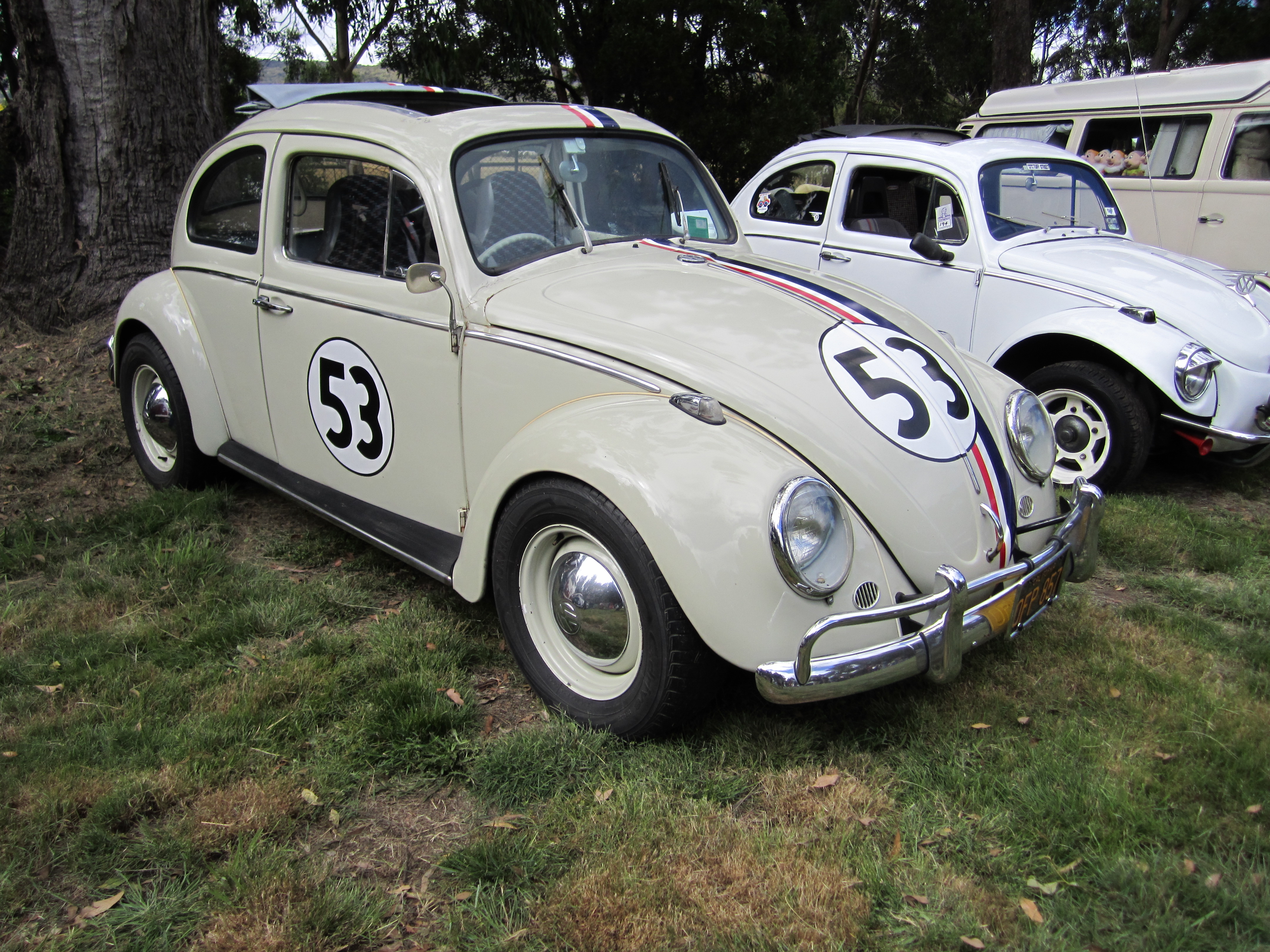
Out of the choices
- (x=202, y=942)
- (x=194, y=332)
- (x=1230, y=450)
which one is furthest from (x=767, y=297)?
(x=1230, y=450)

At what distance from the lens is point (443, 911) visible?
226cm

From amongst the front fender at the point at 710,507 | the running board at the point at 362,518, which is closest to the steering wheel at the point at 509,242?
the front fender at the point at 710,507

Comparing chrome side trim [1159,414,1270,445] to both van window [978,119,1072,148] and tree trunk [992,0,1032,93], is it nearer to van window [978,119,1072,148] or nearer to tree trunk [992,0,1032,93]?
van window [978,119,1072,148]

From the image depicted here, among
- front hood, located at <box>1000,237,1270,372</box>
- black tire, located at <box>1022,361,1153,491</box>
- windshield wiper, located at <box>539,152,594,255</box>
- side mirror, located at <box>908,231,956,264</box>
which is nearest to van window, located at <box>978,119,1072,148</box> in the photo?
front hood, located at <box>1000,237,1270,372</box>

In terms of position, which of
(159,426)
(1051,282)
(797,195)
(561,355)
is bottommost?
(159,426)

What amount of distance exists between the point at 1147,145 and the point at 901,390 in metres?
6.67

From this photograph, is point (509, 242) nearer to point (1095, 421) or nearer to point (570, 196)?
point (570, 196)

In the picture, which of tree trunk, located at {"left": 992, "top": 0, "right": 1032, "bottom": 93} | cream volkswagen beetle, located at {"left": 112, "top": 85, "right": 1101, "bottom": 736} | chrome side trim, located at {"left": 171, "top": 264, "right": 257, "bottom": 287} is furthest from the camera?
tree trunk, located at {"left": 992, "top": 0, "right": 1032, "bottom": 93}

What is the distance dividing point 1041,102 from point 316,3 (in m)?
12.2

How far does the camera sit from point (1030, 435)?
3.12m

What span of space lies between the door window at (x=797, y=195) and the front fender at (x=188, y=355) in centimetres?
385

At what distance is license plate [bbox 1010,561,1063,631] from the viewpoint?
106 inches

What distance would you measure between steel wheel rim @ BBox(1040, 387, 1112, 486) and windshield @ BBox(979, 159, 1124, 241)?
1.03 m

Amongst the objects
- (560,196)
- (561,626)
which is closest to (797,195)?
(560,196)
